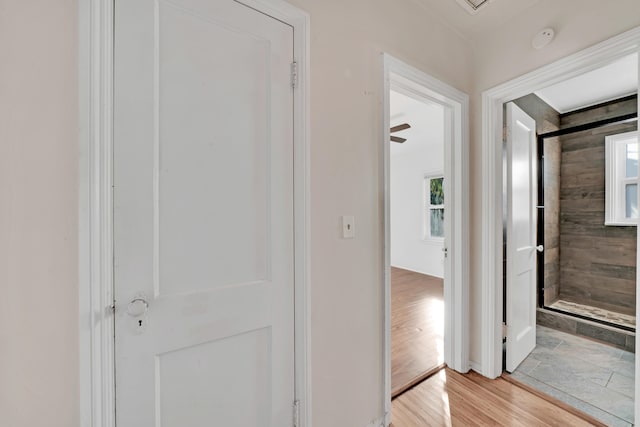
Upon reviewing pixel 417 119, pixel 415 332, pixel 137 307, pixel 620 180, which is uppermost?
pixel 417 119

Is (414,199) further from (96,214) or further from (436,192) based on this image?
(96,214)

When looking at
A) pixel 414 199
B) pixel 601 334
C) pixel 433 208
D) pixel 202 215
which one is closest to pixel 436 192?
pixel 433 208

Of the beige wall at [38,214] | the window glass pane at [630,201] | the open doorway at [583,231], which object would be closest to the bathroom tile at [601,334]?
the open doorway at [583,231]

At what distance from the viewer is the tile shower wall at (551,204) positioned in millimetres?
3039

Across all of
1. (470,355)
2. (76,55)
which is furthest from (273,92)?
(470,355)

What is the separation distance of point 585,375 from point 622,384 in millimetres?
185

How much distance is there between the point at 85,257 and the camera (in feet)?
2.53

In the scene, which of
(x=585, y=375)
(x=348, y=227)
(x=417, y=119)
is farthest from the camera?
(x=417, y=119)

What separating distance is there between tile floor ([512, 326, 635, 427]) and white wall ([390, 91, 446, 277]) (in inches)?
108

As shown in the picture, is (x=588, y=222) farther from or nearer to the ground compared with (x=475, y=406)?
farther from the ground

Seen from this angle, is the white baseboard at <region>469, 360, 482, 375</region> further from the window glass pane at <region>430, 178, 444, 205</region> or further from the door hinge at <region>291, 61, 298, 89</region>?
the window glass pane at <region>430, 178, 444, 205</region>

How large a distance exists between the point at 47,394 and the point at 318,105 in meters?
1.39

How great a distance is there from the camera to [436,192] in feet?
17.5

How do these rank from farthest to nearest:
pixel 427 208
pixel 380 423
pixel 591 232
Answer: pixel 427 208, pixel 591 232, pixel 380 423
